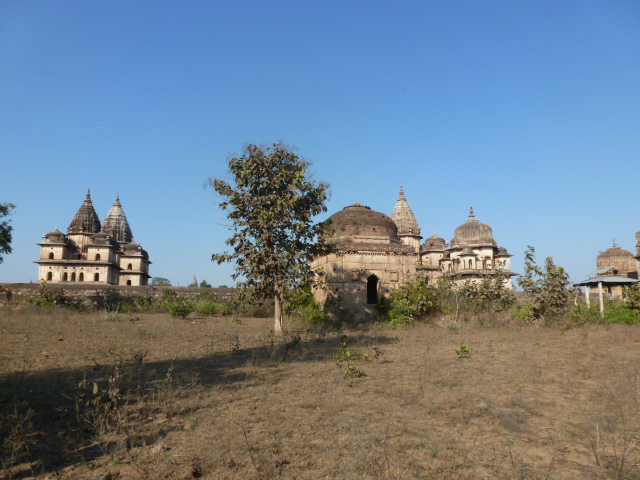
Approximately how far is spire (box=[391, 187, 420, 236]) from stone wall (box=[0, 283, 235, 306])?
25.7 meters

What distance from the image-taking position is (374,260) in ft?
59.4

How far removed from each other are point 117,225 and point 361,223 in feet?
135

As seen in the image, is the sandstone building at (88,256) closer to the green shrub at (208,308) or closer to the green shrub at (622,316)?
the green shrub at (208,308)

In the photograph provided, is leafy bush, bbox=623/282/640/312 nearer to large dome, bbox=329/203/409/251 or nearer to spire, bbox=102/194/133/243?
large dome, bbox=329/203/409/251

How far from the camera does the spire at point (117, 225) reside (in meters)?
51.9

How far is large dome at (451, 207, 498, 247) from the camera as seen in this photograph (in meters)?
40.6

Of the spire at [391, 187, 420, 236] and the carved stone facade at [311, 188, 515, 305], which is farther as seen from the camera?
the spire at [391, 187, 420, 236]

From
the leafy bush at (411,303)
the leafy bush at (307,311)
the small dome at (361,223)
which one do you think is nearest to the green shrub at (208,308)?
the leafy bush at (307,311)

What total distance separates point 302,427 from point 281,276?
830 centimetres

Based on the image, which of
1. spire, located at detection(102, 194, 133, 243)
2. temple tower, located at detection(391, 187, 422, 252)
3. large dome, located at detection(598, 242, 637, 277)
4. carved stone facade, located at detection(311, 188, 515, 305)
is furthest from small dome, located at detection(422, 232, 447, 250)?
spire, located at detection(102, 194, 133, 243)

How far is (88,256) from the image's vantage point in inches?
1719

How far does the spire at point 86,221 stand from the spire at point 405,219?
30.1 m

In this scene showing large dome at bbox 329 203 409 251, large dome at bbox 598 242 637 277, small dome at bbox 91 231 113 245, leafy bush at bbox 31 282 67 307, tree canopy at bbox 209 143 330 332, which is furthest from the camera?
small dome at bbox 91 231 113 245

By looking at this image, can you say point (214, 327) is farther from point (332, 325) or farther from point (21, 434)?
point (21, 434)
